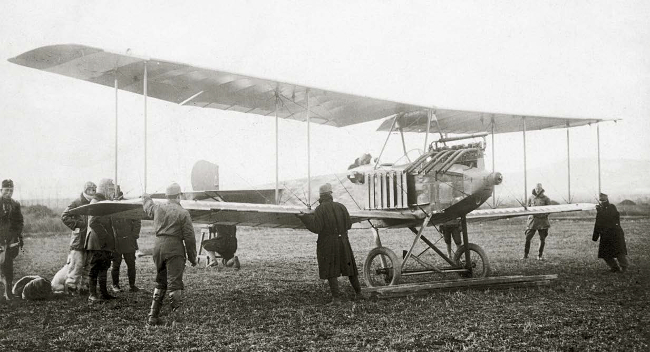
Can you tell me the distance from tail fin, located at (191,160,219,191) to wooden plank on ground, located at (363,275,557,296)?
21.9ft

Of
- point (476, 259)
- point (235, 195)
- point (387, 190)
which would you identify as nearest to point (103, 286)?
point (235, 195)

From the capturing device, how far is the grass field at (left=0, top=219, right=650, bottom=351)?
208 inches

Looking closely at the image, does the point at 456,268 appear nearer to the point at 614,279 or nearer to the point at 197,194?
the point at 614,279

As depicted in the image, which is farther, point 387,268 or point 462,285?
point 387,268

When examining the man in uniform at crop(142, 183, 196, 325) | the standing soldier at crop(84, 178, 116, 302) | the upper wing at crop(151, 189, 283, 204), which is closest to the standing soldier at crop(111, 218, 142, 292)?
the standing soldier at crop(84, 178, 116, 302)

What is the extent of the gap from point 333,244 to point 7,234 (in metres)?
5.20

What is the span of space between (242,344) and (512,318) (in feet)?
11.2

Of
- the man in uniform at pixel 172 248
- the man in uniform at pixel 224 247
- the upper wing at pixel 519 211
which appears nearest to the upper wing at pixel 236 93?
the upper wing at pixel 519 211

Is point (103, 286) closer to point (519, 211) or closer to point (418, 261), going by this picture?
point (418, 261)

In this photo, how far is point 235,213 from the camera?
8.27m

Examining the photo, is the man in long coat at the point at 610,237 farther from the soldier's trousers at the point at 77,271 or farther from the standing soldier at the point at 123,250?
the soldier's trousers at the point at 77,271

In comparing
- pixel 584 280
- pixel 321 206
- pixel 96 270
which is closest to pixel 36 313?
pixel 96 270

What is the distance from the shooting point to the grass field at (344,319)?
529cm

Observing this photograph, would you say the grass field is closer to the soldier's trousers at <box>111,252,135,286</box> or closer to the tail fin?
the soldier's trousers at <box>111,252,135,286</box>
